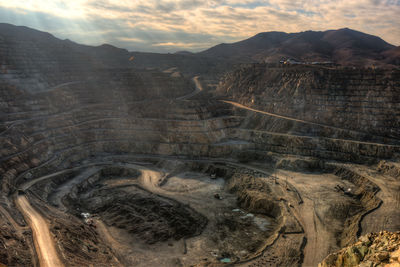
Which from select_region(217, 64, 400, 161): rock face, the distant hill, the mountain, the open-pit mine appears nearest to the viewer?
the open-pit mine

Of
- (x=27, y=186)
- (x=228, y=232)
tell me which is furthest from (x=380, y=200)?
(x=27, y=186)

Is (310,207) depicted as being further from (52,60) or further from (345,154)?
(52,60)

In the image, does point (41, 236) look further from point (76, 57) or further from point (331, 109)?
point (76, 57)

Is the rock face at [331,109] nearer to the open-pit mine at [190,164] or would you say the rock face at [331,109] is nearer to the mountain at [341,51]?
the open-pit mine at [190,164]

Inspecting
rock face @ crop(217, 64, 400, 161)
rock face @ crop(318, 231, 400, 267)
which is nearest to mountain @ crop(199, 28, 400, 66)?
rock face @ crop(217, 64, 400, 161)

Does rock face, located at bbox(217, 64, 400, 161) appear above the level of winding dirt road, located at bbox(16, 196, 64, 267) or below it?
above

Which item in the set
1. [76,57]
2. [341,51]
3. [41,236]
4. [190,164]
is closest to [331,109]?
[190,164]

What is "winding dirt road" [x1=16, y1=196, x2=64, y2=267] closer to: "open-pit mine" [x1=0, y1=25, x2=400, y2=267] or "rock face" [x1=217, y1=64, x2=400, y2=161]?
"open-pit mine" [x1=0, y1=25, x2=400, y2=267]
